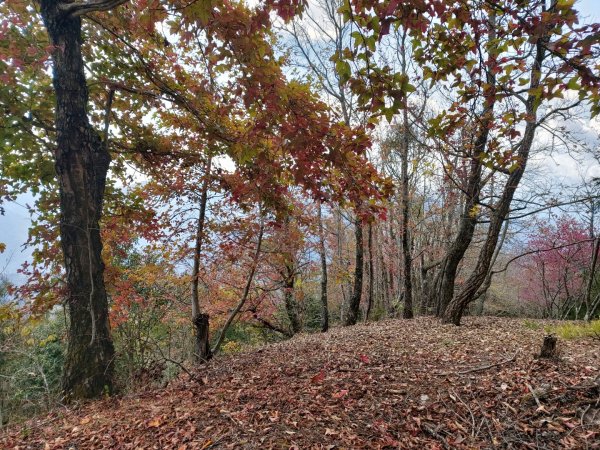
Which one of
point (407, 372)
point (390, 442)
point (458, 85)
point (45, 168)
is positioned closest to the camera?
point (390, 442)

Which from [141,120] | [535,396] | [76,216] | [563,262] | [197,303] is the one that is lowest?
[535,396]

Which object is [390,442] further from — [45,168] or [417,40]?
[45,168]

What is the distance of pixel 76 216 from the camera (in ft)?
14.5

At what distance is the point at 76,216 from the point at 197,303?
3.76m

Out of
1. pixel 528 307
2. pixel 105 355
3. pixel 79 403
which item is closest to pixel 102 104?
pixel 105 355

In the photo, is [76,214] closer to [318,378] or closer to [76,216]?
[76,216]

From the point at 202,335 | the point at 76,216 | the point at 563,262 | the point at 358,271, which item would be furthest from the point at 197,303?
the point at 563,262

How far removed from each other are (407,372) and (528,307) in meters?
26.5

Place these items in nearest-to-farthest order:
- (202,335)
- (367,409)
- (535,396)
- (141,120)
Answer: (535,396) → (367,409) → (141,120) → (202,335)

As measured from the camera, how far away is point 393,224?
18031 millimetres

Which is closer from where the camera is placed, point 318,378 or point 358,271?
point 318,378

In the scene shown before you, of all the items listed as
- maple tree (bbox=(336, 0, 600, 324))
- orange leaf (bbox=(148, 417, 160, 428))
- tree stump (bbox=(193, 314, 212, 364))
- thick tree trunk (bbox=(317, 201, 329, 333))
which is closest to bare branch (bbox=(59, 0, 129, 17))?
maple tree (bbox=(336, 0, 600, 324))

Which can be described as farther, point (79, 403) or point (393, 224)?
point (393, 224)

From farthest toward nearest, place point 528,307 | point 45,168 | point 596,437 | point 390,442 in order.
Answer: point 528,307 → point 45,168 → point 390,442 → point 596,437
